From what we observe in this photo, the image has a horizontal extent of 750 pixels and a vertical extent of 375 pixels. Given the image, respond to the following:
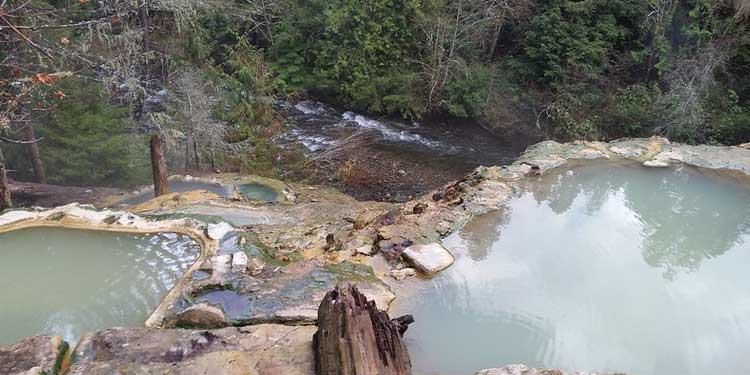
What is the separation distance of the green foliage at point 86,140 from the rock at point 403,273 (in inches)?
272

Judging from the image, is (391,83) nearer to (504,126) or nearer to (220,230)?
(504,126)

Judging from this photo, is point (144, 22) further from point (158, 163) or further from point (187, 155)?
point (187, 155)

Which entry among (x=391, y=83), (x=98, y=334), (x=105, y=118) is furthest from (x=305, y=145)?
(x=98, y=334)

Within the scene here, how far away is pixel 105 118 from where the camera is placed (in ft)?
36.6

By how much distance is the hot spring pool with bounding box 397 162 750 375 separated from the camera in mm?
4535

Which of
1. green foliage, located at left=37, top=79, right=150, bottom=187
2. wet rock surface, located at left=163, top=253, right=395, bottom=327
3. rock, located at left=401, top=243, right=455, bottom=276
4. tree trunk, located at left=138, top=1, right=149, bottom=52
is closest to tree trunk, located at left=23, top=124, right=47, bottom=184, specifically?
green foliage, located at left=37, top=79, right=150, bottom=187

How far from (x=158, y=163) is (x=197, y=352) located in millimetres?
6249

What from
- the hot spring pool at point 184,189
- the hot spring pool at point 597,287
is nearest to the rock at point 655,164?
the hot spring pool at point 597,287

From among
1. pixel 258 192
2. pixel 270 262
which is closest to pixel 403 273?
pixel 270 262

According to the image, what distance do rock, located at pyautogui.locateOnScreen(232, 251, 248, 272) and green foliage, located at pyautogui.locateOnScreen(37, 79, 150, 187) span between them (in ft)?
19.1

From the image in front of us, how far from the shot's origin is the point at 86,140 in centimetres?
1075

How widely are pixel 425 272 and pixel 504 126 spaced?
1089 centimetres

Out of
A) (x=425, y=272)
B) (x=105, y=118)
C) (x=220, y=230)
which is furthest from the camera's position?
(x=105, y=118)

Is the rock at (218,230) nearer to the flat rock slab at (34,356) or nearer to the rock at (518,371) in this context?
the flat rock slab at (34,356)
